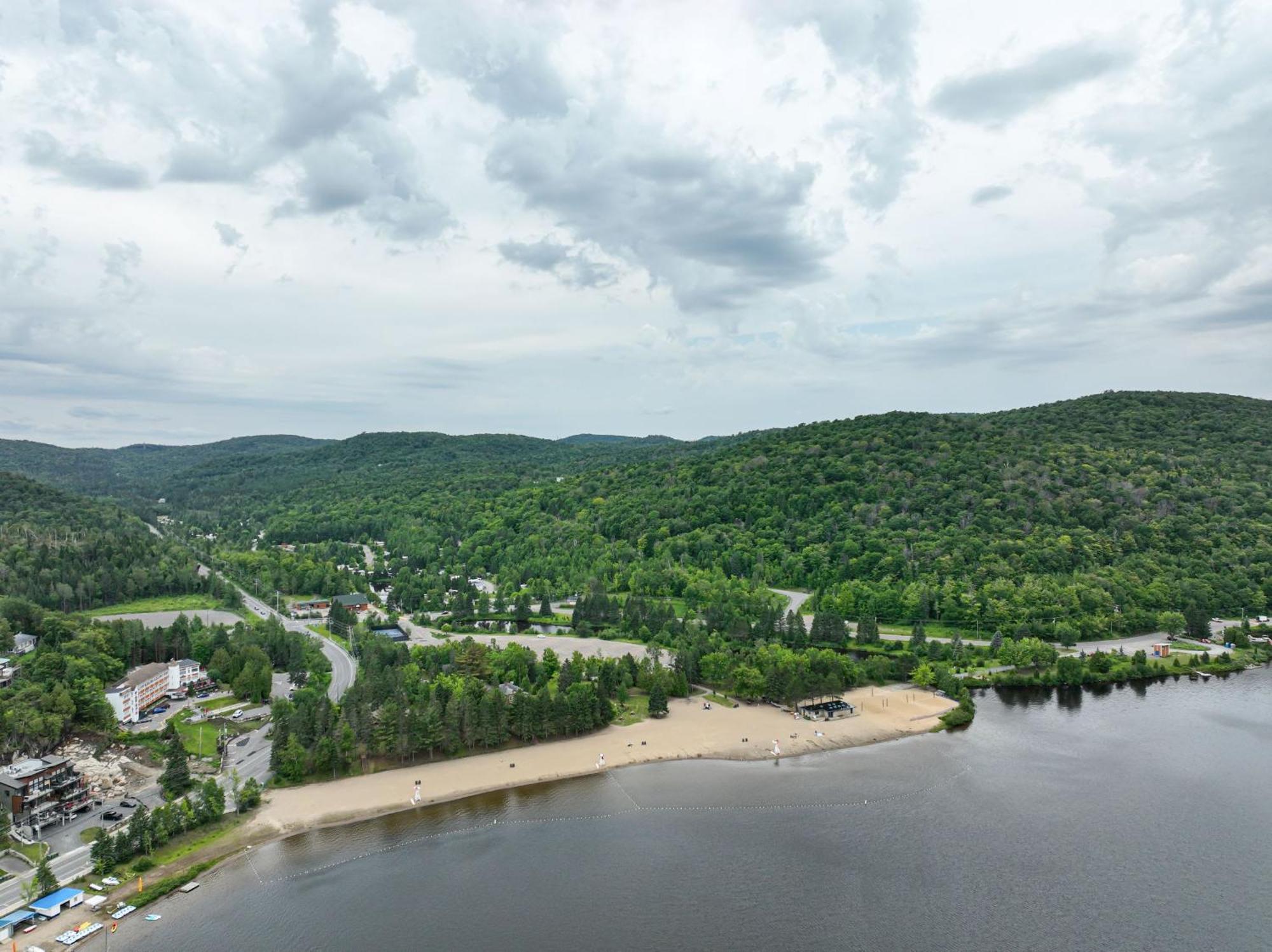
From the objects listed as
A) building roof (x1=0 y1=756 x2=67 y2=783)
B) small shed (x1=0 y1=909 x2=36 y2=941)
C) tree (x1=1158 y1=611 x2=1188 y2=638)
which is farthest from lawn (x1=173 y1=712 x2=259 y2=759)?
tree (x1=1158 y1=611 x2=1188 y2=638)

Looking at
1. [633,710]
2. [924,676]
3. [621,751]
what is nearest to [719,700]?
[633,710]

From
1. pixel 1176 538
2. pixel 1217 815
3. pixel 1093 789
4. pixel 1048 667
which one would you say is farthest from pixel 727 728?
pixel 1176 538

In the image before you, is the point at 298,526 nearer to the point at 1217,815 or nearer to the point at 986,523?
the point at 986,523

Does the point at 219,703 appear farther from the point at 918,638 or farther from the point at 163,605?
the point at 918,638

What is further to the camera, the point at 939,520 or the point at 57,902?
the point at 939,520

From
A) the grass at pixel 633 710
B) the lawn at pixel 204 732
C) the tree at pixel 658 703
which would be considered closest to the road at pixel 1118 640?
the grass at pixel 633 710

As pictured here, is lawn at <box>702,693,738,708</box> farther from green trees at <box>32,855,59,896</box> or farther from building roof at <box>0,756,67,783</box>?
building roof at <box>0,756,67,783</box>

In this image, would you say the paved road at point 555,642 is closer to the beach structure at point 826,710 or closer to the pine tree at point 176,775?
the beach structure at point 826,710
